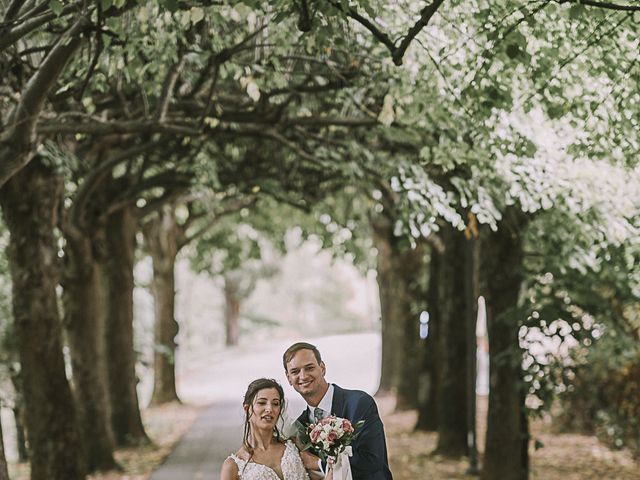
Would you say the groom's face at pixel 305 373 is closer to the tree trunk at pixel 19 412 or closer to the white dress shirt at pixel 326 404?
the white dress shirt at pixel 326 404

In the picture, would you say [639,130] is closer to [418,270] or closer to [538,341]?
[538,341]

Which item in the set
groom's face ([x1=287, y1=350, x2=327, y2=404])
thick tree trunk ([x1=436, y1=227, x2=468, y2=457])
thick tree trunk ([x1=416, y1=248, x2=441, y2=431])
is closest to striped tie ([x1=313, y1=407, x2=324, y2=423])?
groom's face ([x1=287, y1=350, x2=327, y2=404])

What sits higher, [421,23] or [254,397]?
[421,23]

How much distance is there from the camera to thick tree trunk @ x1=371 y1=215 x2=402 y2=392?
80.7ft

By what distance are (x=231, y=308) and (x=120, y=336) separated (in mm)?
34912

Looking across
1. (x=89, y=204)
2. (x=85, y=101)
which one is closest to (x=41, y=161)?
(x=85, y=101)

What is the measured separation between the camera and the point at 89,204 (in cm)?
1666

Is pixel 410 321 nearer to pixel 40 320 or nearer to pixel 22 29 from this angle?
pixel 40 320

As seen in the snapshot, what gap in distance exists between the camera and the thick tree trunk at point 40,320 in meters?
11.7

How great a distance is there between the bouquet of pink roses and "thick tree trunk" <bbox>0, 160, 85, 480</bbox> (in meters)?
6.74

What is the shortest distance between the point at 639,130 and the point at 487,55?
1.90 meters

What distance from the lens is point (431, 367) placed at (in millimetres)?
20375

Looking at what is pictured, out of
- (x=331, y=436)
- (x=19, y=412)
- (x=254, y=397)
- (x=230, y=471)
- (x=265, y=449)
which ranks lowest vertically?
(x=19, y=412)

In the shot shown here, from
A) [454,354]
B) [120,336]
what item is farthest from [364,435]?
[120,336]
